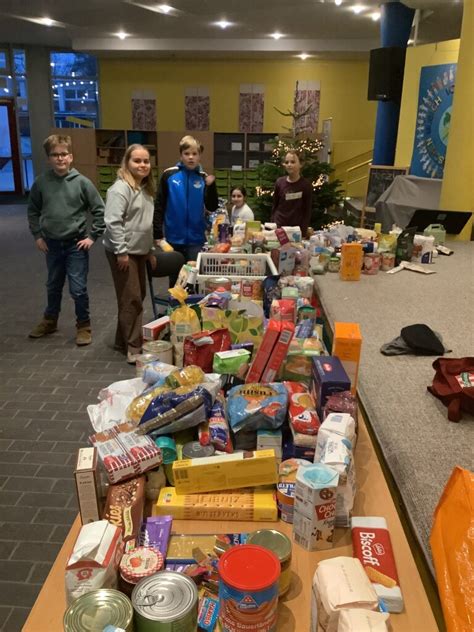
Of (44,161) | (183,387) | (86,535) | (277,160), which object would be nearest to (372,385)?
(183,387)

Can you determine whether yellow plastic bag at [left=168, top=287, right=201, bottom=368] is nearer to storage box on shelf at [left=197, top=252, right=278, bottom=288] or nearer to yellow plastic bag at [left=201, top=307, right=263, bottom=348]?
yellow plastic bag at [left=201, top=307, right=263, bottom=348]

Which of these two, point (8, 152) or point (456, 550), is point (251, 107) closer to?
point (8, 152)

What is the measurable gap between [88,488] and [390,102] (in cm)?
912

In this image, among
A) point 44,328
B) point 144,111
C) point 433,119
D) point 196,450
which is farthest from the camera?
point 144,111

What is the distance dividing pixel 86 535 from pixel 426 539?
791mm

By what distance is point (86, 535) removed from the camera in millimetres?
1110

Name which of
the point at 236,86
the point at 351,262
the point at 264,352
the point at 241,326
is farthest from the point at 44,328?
the point at 236,86

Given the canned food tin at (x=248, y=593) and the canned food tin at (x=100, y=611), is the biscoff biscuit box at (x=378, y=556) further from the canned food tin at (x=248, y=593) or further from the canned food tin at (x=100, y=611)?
the canned food tin at (x=100, y=611)

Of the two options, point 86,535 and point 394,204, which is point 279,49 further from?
point 86,535

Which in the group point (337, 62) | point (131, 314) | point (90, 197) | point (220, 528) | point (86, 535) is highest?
point (337, 62)

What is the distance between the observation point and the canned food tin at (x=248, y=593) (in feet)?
3.24

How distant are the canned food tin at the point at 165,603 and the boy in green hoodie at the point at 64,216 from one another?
3703 millimetres

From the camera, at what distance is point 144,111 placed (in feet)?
43.7

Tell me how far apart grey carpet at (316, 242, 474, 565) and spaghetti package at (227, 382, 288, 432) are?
384mm
